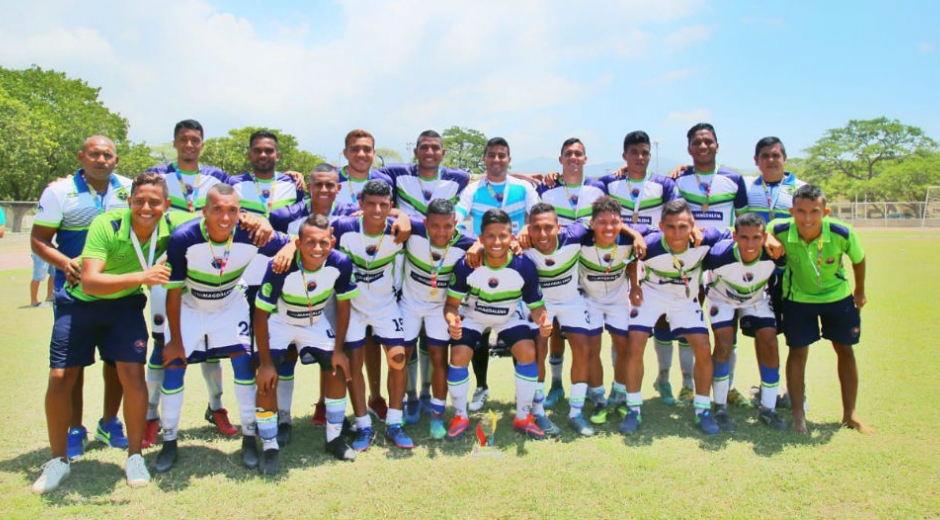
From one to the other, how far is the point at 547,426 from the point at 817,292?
269 cm

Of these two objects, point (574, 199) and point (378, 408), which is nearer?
point (378, 408)

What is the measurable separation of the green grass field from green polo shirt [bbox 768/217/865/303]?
112 centimetres

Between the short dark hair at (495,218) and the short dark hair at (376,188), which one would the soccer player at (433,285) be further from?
the short dark hair at (376,188)

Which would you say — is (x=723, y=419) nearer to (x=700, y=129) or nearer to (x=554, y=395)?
(x=554, y=395)

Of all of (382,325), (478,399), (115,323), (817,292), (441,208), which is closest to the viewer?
(115,323)

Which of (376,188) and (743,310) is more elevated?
(376,188)

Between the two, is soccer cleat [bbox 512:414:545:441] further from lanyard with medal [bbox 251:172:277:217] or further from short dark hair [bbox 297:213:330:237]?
lanyard with medal [bbox 251:172:277:217]

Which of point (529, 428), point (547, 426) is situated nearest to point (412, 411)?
point (529, 428)

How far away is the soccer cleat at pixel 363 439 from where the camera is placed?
177 inches

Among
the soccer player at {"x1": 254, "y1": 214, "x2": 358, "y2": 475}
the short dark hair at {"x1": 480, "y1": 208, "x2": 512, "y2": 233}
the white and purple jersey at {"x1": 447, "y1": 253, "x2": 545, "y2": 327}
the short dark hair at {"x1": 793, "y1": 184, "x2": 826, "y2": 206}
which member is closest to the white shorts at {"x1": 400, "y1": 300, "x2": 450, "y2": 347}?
the white and purple jersey at {"x1": 447, "y1": 253, "x2": 545, "y2": 327}

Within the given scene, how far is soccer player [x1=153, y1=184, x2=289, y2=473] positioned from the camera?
4191mm

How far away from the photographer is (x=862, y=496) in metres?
3.60

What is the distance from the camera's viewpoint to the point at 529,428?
476 centimetres

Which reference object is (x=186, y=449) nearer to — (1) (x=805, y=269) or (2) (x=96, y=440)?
(2) (x=96, y=440)
